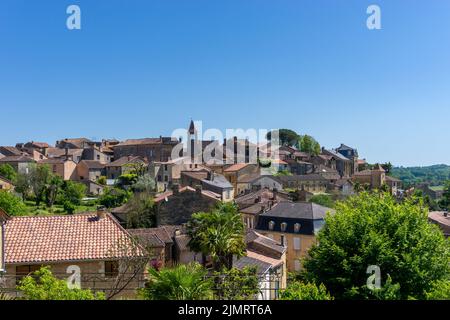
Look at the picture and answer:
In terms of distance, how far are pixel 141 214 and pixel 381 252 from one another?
3532 cm

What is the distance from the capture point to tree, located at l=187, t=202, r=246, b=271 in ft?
82.0

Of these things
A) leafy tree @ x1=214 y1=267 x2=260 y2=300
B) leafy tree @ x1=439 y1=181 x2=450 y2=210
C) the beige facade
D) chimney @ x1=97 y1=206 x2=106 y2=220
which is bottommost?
leafy tree @ x1=439 y1=181 x2=450 y2=210

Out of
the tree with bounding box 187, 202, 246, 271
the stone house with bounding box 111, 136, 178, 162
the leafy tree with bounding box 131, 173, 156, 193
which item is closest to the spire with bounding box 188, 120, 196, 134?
the stone house with bounding box 111, 136, 178, 162

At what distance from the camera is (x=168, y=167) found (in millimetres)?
75938

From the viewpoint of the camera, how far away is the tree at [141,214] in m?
47.2

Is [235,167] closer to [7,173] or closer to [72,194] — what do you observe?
[72,194]

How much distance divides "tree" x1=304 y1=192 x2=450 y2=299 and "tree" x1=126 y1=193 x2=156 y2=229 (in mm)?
30980

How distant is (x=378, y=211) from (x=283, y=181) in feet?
209

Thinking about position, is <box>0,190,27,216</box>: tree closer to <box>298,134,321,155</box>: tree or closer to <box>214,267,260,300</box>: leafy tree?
<box>214,267,260,300</box>: leafy tree

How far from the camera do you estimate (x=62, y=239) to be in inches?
759

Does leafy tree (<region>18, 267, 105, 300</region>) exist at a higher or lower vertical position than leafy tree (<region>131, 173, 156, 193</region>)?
higher

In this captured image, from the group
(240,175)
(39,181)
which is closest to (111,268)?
(39,181)
